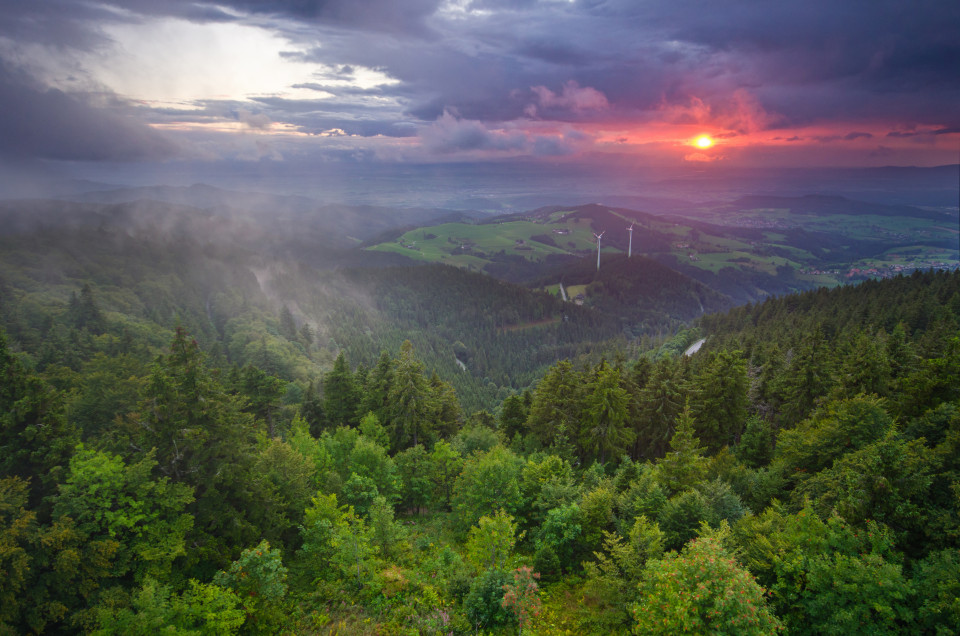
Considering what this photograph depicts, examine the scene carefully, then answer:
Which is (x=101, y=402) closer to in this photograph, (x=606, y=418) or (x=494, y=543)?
(x=494, y=543)

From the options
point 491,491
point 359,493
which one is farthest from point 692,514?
point 359,493

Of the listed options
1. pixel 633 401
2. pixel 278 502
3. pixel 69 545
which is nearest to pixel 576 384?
pixel 633 401

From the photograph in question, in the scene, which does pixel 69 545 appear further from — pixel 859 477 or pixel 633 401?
pixel 633 401

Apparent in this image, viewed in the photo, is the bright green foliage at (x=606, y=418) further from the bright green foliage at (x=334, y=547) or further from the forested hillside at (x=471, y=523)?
the bright green foliage at (x=334, y=547)

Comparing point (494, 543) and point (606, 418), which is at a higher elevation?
point (494, 543)

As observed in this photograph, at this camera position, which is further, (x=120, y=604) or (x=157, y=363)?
(x=157, y=363)

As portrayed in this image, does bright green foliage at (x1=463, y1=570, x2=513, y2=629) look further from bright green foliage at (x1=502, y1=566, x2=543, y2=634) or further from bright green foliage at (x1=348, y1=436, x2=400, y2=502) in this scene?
bright green foliage at (x1=348, y1=436, x2=400, y2=502)
